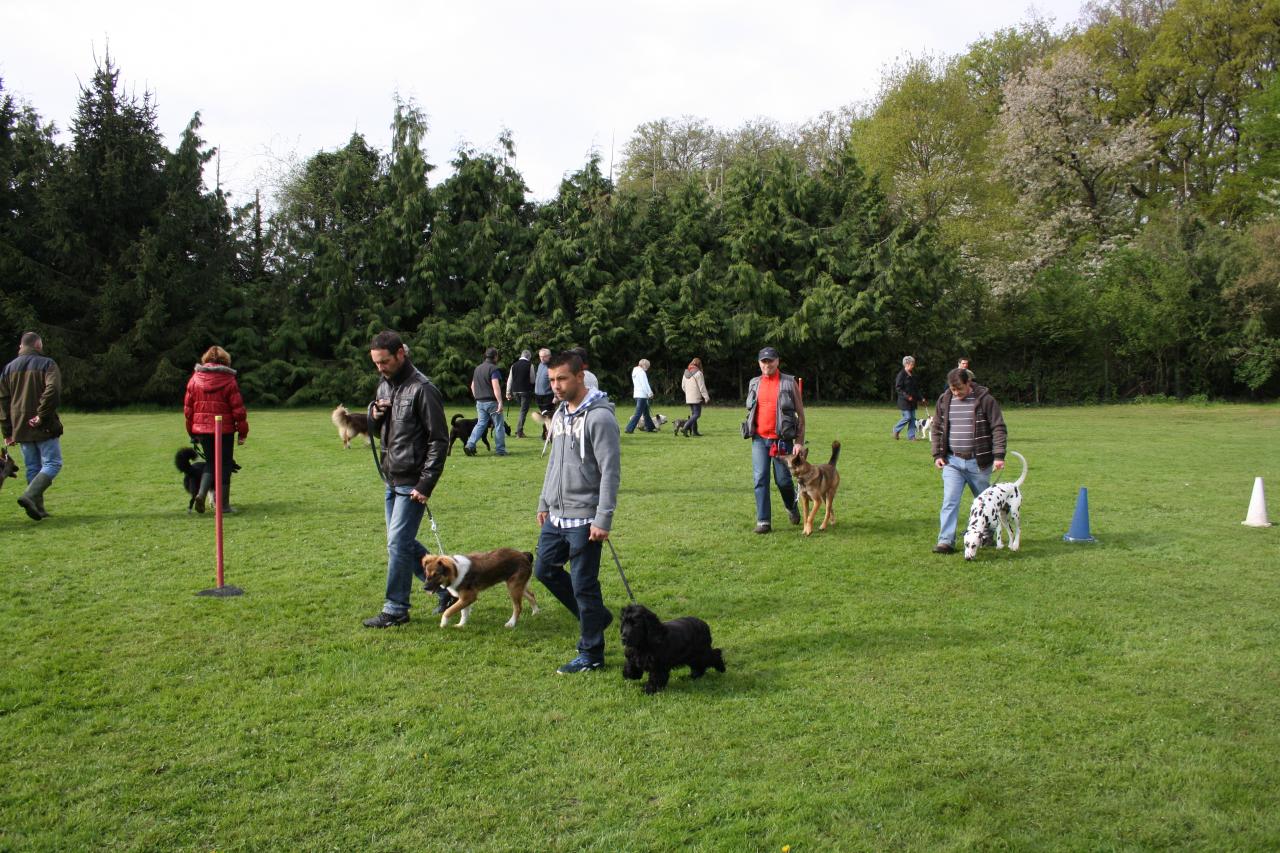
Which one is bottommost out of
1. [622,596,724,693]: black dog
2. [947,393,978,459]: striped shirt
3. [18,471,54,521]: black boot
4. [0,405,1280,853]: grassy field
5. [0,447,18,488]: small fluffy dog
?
[0,405,1280,853]: grassy field

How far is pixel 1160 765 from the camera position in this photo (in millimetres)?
4109

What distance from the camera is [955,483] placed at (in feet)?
27.2

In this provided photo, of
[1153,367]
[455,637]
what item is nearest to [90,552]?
[455,637]

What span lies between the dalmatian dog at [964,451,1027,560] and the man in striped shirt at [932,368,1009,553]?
175 mm

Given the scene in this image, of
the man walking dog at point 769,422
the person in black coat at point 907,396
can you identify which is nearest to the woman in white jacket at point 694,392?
the person in black coat at point 907,396

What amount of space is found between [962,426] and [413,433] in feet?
16.9

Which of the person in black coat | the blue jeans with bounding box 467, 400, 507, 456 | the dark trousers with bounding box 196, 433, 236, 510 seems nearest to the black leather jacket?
the dark trousers with bounding box 196, 433, 236, 510

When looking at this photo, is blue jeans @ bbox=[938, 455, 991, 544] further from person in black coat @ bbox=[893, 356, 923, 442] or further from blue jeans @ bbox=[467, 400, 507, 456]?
person in black coat @ bbox=[893, 356, 923, 442]

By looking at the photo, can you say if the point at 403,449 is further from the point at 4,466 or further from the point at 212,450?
the point at 4,466

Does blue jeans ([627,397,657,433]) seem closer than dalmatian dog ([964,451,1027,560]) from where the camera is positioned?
No

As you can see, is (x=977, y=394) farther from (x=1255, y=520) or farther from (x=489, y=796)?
(x=489, y=796)

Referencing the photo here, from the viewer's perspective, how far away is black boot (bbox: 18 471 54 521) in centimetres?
936

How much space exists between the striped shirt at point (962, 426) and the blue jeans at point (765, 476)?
1.74 m

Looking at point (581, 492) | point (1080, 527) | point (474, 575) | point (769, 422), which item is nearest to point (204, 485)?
point (474, 575)
